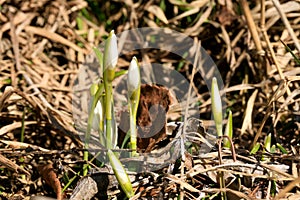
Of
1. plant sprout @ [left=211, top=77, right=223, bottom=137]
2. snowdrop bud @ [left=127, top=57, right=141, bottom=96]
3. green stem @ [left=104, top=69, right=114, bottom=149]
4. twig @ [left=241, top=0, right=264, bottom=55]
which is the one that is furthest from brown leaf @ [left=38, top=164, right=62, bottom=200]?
twig @ [left=241, top=0, right=264, bottom=55]

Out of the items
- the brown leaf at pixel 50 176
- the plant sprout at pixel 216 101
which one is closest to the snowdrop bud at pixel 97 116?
the brown leaf at pixel 50 176

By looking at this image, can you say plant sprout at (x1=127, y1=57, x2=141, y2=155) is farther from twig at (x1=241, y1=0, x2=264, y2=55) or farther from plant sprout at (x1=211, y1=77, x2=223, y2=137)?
twig at (x1=241, y1=0, x2=264, y2=55)

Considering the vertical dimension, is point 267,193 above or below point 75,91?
below

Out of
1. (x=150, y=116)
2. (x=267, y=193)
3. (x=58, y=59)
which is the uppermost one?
(x=58, y=59)

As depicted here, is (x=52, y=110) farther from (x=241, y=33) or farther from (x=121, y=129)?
(x=241, y=33)

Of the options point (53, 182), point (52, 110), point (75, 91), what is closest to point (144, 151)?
point (53, 182)

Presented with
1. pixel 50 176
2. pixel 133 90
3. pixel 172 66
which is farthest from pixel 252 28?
pixel 50 176

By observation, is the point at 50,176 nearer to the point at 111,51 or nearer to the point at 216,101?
the point at 111,51
